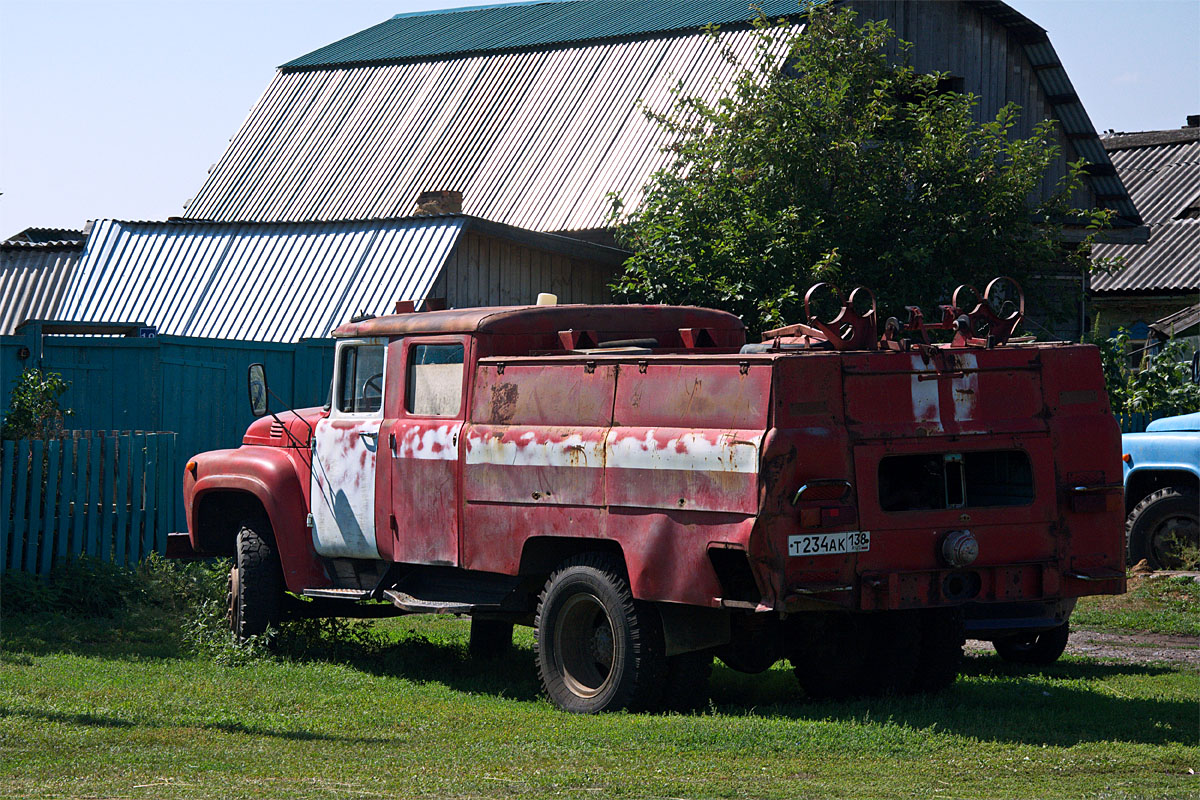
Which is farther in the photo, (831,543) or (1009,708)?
(1009,708)

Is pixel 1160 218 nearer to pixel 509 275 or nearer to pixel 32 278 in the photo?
pixel 509 275

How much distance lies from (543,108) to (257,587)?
55.4ft

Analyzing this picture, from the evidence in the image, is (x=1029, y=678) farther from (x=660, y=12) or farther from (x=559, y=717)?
(x=660, y=12)

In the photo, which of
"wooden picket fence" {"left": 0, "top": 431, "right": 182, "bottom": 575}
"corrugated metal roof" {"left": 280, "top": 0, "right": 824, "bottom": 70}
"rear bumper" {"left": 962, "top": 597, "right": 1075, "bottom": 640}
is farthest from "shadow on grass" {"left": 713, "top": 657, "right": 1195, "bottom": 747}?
"corrugated metal roof" {"left": 280, "top": 0, "right": 824, "bottom": 70}

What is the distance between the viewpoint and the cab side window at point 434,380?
891cm

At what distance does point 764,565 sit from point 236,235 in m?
13.7

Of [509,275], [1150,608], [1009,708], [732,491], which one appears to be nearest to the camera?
[732,491]

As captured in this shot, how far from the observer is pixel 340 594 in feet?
31.6

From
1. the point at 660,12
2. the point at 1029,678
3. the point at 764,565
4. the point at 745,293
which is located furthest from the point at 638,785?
the point at 660,12

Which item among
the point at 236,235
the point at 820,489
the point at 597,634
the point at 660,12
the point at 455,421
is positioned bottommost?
the point at 597,634

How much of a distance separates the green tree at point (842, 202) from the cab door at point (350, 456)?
22.7 ft

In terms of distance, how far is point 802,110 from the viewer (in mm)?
16516

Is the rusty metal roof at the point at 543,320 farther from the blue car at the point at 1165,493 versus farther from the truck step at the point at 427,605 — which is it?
the blue car at the point at 1165,493

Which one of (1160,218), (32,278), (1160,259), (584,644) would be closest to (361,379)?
(584,644)
